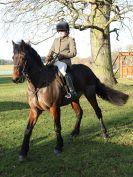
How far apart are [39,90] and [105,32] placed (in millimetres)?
18111

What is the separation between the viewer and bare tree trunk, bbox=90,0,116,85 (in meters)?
25.8

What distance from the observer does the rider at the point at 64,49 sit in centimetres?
886

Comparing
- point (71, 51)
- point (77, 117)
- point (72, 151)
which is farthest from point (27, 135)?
point (77, 117)

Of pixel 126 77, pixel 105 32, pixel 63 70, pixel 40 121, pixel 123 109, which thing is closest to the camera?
pixel 63 70

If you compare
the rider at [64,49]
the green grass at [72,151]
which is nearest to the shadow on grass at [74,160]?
the green grass at [72,151]

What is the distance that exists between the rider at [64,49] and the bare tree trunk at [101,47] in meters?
16.9

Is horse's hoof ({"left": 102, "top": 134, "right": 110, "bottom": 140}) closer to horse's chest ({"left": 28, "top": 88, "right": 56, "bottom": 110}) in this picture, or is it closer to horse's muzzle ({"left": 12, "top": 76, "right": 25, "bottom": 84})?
horse's chest ({"left": 28, "top": 88, "right": 56, "bottom": 110})

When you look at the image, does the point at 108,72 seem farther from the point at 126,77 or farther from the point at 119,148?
the point at 119,148

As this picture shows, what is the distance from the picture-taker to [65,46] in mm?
8984

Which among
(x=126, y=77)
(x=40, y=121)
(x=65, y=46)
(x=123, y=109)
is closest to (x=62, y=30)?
(x=65, y=46)

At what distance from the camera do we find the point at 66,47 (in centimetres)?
900

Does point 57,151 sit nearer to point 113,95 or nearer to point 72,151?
point 72,151

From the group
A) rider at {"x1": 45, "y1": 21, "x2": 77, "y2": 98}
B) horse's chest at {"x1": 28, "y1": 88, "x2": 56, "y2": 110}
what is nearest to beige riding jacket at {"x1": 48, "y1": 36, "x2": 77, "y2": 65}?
rider at {"x1": 45, "y1": 21, "x2": 77, "y2": 98}

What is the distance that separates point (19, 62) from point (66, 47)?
1536 millimetres
